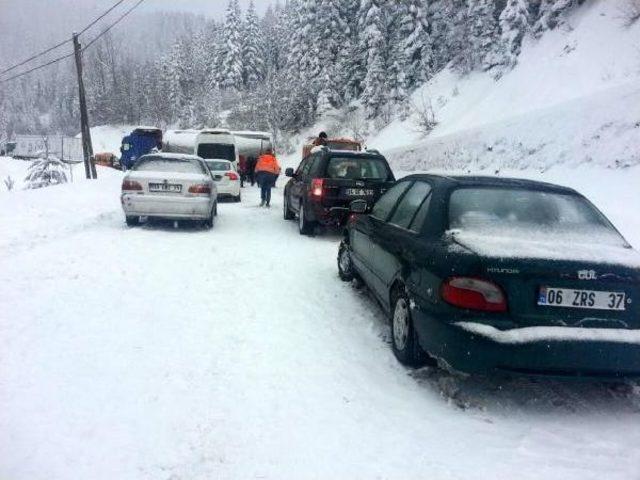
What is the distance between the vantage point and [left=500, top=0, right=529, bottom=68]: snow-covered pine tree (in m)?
26.9

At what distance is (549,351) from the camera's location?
351 centimetres

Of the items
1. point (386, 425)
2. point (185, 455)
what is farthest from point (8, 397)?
point (386, 425)

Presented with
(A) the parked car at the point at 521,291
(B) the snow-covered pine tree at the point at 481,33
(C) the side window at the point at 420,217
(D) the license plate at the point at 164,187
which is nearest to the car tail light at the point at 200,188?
(D) the license plate at the point at 164,187

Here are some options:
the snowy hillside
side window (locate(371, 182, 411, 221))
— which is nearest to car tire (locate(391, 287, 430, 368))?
side window (locate(371, 182, 411, 221))

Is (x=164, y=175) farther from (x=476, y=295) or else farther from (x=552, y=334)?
(x=552, y=334)

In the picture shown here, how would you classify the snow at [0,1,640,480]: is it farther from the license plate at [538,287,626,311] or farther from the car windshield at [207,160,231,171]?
the car windshield at [207,160,231,171]

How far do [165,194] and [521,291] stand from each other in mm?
8534

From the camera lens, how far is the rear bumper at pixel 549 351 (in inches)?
138

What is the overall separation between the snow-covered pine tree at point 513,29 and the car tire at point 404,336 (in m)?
26.4

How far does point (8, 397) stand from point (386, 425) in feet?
8.88

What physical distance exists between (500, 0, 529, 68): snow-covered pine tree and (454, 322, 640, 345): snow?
27.0 meters

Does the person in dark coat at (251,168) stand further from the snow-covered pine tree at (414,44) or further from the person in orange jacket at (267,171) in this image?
the snow-covered pine tree at (414,44)

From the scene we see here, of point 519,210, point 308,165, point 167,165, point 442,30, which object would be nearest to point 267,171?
point 308,165

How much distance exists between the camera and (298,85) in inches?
2138
